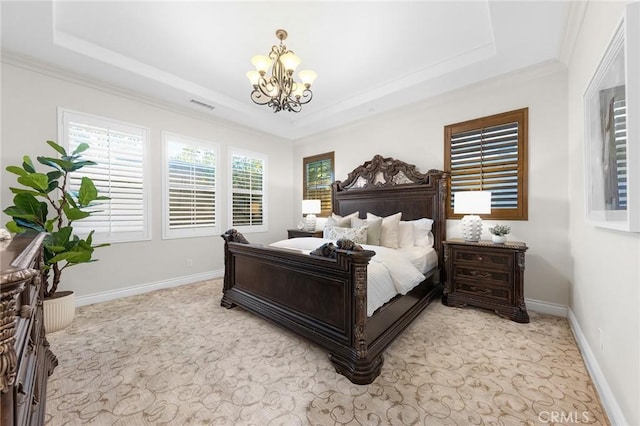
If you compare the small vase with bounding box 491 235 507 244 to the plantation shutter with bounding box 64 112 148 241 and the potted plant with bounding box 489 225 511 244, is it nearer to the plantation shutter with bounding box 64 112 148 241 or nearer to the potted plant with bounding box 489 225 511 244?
the potted plant with bounding box 489 225 511 244

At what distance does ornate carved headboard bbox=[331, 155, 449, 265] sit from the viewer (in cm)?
356

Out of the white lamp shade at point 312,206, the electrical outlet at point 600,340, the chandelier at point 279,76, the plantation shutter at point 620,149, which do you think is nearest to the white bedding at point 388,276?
the electrical outlet at point 600,340

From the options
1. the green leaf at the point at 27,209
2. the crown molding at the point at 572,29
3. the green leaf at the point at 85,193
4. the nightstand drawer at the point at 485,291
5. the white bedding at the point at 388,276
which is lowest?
the nightstand drawer at the point at 485,291

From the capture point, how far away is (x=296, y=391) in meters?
1.70

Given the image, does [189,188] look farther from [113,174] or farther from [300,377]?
[300,377]

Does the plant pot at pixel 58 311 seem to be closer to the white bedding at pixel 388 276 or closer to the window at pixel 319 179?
the white bedding at pixel 388 276

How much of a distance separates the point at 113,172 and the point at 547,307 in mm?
5791

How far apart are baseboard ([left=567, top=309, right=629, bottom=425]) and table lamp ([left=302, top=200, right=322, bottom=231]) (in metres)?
3.84

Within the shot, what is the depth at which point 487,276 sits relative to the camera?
2893 mm

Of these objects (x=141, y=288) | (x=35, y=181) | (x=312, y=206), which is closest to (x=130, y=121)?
(x=35, y=181)

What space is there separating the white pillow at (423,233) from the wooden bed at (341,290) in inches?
4.0

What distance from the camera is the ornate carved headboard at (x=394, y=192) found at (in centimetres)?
356

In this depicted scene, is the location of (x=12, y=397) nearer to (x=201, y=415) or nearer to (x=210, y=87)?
(x=201, y=415)

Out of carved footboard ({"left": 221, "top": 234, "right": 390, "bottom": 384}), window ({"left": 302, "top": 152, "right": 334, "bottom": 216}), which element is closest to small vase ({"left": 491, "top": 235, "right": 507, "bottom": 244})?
carved footboard ({"left": 221, "top": 234, "right": 390, "bottom": 384})
